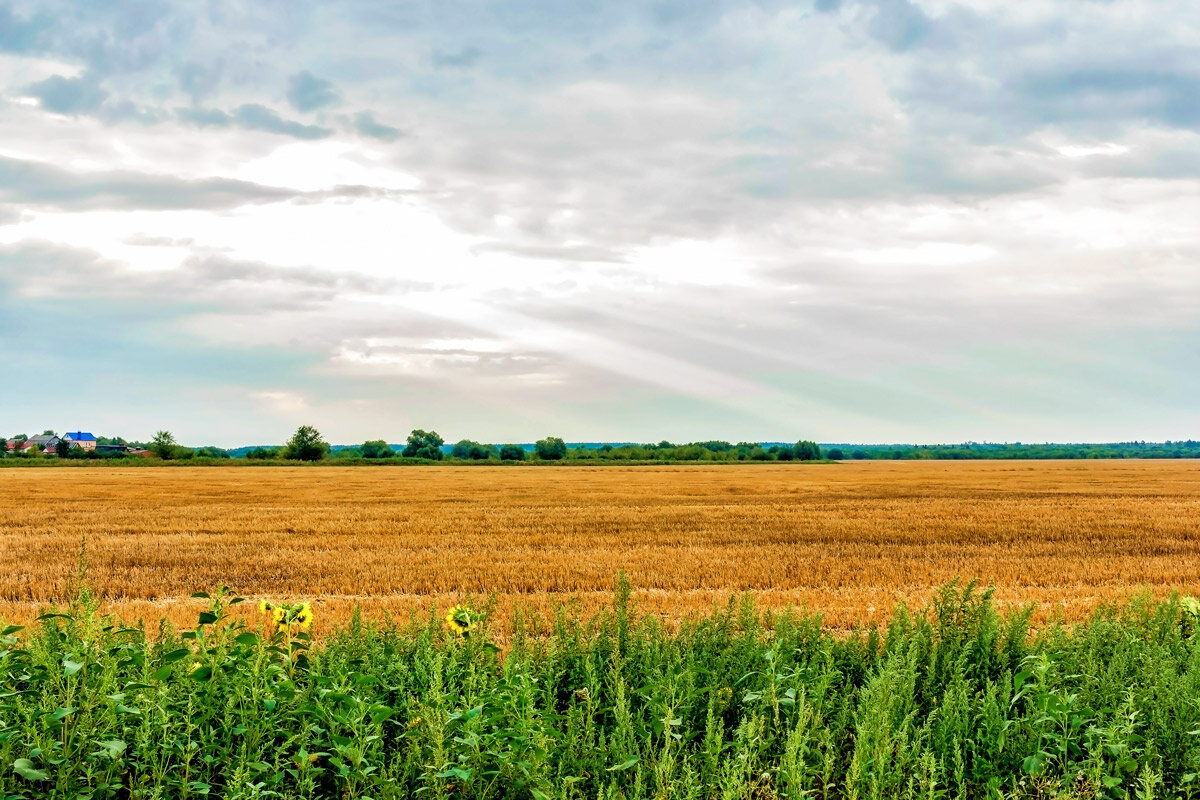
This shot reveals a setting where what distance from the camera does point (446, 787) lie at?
14.9 feet

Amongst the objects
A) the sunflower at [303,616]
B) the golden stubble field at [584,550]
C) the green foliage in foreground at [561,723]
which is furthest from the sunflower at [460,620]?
the sunflower at [303,616]

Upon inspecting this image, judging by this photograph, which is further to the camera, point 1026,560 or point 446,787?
point 1026,560

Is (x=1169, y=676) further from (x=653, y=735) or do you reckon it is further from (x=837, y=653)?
(x=653, y=735)

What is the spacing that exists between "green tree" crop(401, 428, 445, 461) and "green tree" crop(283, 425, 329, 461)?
1424cm

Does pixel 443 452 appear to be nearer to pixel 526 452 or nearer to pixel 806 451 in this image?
Result: pixel 526 452

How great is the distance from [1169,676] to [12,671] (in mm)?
7544

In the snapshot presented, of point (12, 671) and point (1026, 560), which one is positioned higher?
point (12, 671)

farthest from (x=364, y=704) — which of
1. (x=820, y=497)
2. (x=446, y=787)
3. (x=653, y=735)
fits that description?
(x=820, y=497)

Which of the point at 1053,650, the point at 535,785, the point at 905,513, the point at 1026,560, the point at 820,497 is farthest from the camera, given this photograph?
the point at 820,497

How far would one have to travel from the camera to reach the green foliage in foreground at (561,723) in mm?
4410

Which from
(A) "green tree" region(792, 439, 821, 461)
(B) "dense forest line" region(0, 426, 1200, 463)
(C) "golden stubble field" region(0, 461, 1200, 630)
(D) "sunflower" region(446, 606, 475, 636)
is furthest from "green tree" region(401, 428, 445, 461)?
(D) "sunflower" region(446, 606, 475, 636)

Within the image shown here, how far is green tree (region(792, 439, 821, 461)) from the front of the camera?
128m

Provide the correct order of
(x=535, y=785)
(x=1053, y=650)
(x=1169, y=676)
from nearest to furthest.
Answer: (x=535, y=785) < (x=1169, y=676) < (x=1053, y=650)

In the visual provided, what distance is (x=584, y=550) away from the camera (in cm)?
2012
